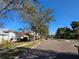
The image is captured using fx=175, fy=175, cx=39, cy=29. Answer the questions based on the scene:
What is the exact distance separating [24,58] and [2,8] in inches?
194

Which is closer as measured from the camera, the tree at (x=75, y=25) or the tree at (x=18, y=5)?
the tree at (x=18, y=5)

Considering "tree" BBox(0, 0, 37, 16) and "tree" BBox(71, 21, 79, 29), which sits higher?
"tree" BBox(71, 21, 79, 29)

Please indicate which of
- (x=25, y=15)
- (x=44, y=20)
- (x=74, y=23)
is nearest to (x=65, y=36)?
(x=74, y=23)

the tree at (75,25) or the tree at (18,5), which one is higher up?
the tree at (75,25)

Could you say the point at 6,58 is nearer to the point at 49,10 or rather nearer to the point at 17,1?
the point at 17,1

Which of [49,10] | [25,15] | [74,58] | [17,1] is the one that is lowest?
[74,58]

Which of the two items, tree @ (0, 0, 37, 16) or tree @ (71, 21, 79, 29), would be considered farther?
tree @ (71, 21, 79, 29)

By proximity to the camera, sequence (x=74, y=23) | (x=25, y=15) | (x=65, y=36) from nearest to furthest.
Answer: (x=25, y=15)
(x=65, y=36)
(x=74, y=23)

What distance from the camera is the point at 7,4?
15961 millimetres

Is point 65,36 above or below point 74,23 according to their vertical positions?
below

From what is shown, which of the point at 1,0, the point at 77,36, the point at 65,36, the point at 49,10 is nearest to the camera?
the point at 1,0

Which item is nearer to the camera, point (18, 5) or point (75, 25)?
point (18, 5)

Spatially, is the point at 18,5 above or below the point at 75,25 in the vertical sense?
below

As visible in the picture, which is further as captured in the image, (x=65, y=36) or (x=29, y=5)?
(x=65, y=36)
